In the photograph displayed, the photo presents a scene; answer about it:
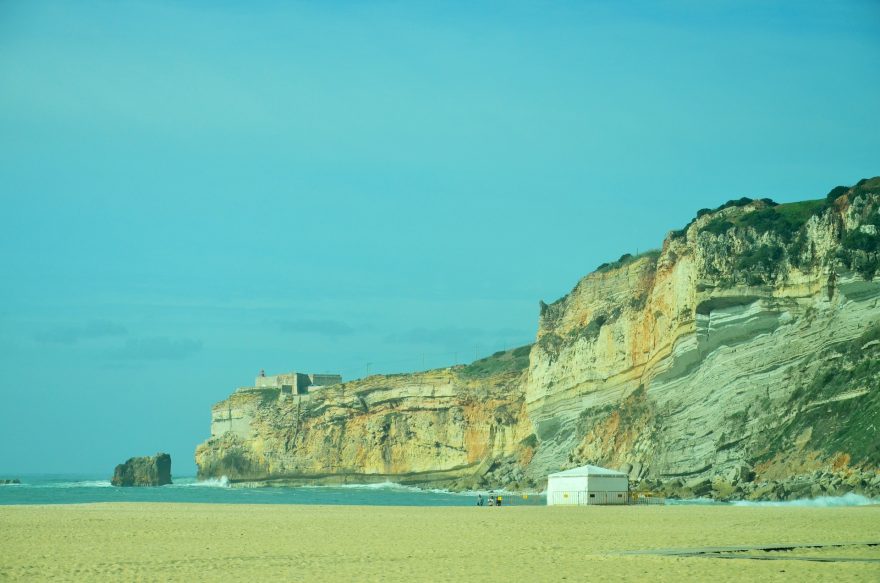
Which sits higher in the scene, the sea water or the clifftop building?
the clifftop building

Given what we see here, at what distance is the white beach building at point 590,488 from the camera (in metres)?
42.5

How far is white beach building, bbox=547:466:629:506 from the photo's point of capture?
1674 inches

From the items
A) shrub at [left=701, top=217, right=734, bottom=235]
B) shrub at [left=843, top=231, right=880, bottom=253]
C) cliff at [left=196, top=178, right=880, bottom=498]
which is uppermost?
shrub at [left=701, top=217, right=734, bottom=235]

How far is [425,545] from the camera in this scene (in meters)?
22.1

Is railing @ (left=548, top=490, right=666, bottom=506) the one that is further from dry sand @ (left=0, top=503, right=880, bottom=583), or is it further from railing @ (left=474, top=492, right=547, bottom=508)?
dry sand @ (left=0, top=503, right=880, bottom=583)

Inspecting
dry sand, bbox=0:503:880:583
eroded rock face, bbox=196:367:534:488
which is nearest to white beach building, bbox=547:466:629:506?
dry sand, bbox=0:503:880:583

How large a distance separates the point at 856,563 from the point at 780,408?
34645 mm

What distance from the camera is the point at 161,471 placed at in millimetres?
116812

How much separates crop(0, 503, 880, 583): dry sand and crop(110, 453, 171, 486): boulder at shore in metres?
84.2

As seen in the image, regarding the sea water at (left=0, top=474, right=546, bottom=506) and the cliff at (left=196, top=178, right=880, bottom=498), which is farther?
the sea water at (left=0, top=474, right=546, bottom=506)

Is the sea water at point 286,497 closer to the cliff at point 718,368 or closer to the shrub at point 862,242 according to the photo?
the cliff at point 718,368

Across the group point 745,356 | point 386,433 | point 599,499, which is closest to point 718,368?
point 745,356

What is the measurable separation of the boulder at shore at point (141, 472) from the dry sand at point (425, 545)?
8421 cm

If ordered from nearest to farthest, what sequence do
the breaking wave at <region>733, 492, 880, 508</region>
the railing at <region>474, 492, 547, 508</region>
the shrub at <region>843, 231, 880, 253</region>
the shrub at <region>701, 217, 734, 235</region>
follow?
the breaking wave at <region>733, 492, 880, 508</region>, the railing at <region>474, 492, 547, 508</region>, the shrub at <region>843, 231, 880, 253</region>, the shrub at <region>701, 217, 734, 235</region>
